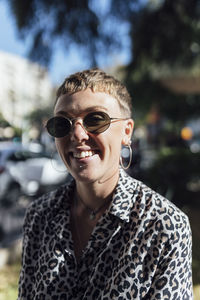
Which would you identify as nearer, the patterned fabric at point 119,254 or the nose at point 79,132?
the patterned fabric at point 119,254

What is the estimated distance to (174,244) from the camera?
3.76 feet

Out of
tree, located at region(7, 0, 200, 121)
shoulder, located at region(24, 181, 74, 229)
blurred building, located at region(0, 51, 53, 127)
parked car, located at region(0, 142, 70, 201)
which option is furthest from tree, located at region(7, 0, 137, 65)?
blurred building, located at region(0, 51, 53, 127)

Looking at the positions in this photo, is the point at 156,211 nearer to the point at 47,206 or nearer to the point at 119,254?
the point at 119,254

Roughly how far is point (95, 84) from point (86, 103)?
0.30ft

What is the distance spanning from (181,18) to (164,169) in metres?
3.18

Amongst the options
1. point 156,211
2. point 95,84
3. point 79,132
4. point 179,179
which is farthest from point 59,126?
point 179,179

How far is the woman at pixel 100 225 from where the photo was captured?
3.78 feet

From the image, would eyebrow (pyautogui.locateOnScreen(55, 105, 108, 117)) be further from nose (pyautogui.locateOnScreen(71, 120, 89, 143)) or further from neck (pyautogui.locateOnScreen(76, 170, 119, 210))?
neck (pyautogui.locateOnScreen(76, 170, 119, 210))

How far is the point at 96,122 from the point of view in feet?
4.29

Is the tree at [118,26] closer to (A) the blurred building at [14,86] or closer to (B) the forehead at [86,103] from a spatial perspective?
(B) the forehead at [86,103]

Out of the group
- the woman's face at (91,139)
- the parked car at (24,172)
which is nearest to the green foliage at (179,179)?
the parked car at (24,172)

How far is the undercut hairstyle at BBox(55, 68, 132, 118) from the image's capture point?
1329 mm

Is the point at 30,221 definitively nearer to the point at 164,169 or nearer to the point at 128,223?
the point at 128,223

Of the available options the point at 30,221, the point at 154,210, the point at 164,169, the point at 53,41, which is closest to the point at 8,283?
the point at 30,221
